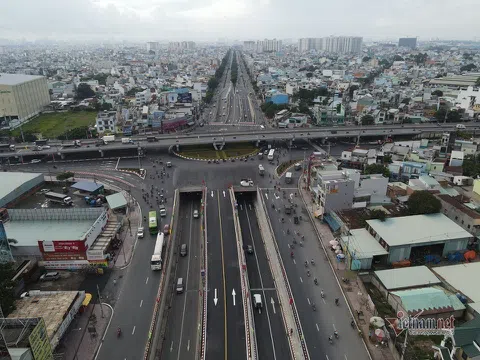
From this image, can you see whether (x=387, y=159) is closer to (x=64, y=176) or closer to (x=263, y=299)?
(x=263, y=299)

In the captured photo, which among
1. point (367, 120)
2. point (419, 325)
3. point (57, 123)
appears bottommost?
point (57, 123)

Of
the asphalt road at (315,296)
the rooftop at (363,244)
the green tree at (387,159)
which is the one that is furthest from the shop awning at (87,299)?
the green tree at (387,159)

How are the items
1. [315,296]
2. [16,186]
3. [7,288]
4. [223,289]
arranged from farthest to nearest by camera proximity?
[16,186] → [223,289] → [315,296] → [7,288]

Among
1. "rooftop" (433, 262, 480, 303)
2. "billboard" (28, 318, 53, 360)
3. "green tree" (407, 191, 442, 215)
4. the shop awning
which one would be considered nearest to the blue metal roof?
the shop awning

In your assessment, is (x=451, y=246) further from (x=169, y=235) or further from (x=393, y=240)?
(x=169, y=235)

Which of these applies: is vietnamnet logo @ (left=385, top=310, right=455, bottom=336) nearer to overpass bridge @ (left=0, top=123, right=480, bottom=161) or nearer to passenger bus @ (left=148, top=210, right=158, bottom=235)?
passenger bus @ (left=148, top=210, right=158, bottom=235)

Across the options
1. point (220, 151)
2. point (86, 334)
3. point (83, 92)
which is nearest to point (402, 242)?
point (86, 334)
